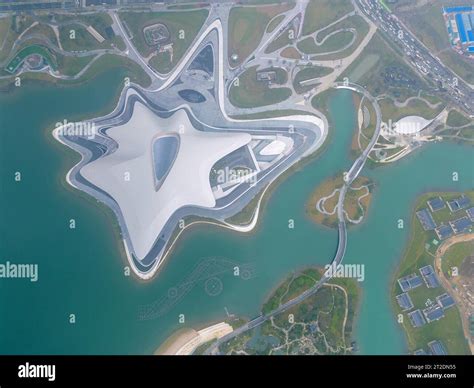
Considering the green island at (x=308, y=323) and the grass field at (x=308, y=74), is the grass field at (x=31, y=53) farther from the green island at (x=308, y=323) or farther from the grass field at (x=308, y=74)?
the green island at (x=308, y=323)

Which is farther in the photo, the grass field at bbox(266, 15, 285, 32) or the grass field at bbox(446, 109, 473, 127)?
the grass field at bbox(266, 15, 285, 32)

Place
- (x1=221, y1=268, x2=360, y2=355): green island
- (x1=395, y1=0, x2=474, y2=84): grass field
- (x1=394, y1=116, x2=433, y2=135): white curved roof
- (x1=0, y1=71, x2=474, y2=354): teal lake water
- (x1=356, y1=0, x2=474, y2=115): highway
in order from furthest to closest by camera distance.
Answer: (x1=395, y1=0, x2=474, y2=84): grass field < (x1=356, y1=0, x2=474, y2=115): highway < (x1=394, y1=116, x2=433, y2=135): white curved roof < (x1=0, y1=71, x2=474, y2=354): teal lake water < (x1=221, y1=268, x2=360, y2=355): green island

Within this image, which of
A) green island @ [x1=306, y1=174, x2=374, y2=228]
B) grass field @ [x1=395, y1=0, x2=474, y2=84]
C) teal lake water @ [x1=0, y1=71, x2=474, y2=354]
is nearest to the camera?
teal lake water @ [x1=0, y1=71, x2=474, y2=354]

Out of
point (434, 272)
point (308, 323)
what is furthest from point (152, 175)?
point (434, 272)

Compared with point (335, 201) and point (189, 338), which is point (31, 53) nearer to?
point (189, 338)

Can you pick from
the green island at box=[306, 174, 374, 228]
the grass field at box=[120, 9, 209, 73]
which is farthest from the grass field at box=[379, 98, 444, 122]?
the grass field at box=[120, 9, 209, 73]

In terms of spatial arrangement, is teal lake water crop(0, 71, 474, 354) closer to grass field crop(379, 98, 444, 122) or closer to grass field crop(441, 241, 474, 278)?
grass field crop(379, 98, 444, 122)

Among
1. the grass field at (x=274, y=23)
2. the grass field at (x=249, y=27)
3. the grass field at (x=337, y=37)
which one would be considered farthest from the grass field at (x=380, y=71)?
the grass field at (x=249, y=27)
